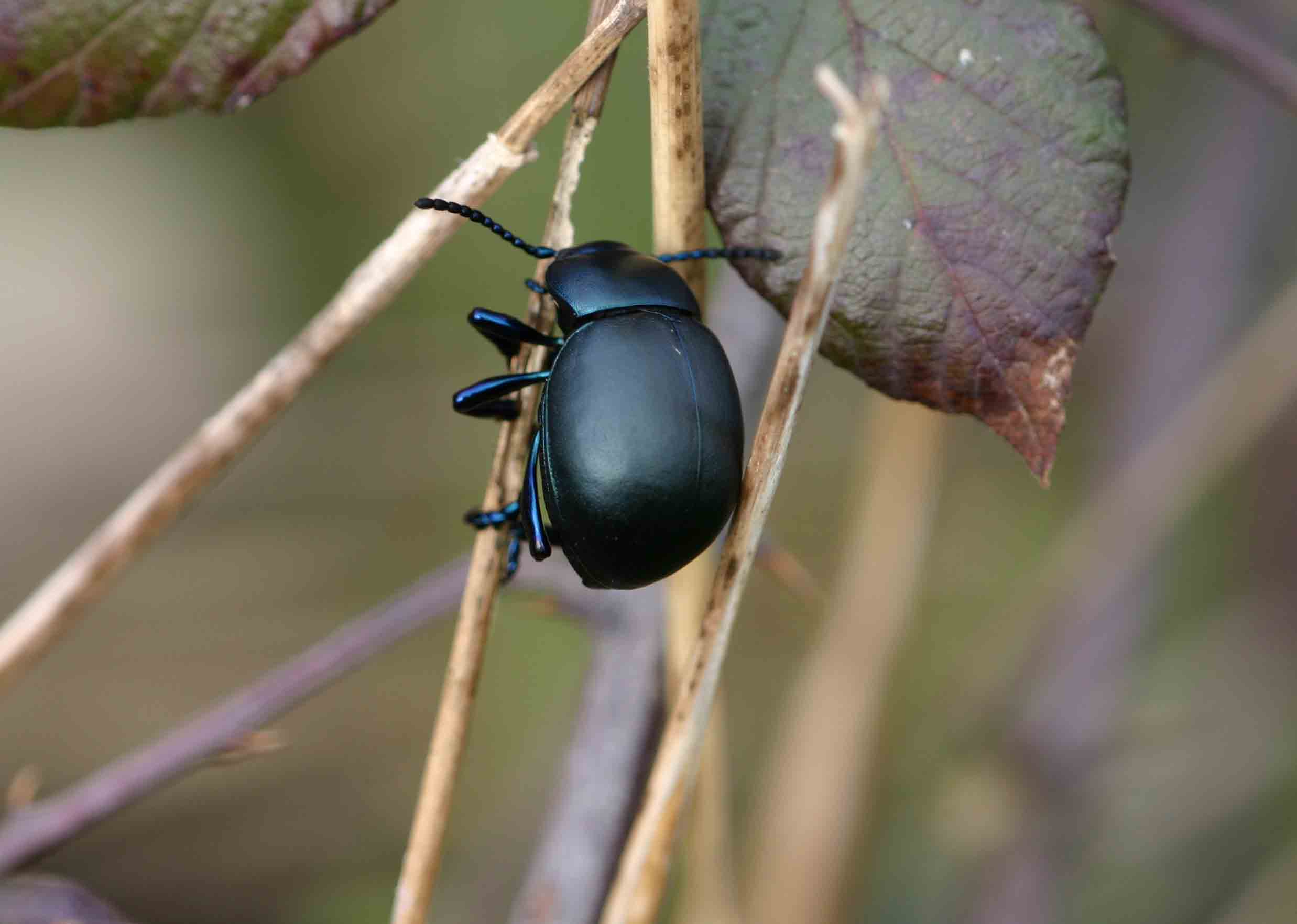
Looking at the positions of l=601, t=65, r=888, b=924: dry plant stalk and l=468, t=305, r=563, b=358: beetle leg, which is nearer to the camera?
l=601, t=65, r=888, b=924: dry plant stalk

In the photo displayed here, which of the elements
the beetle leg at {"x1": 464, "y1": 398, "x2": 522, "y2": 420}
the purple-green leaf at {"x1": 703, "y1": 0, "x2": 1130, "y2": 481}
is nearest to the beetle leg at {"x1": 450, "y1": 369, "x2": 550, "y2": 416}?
the beetle leg at {"x1": 464, "y1": 398, "x2": 522, "y2": 420}

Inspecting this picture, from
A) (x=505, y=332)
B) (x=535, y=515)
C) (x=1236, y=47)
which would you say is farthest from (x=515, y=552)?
(x=1236, y=47)

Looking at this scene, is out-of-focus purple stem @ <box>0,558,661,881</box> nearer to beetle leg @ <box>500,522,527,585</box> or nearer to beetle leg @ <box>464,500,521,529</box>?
beetle leg @ <box>500,522,527,585</box>

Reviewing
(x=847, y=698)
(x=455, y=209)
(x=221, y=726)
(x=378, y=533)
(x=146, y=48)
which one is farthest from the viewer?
(x=378, y=533)

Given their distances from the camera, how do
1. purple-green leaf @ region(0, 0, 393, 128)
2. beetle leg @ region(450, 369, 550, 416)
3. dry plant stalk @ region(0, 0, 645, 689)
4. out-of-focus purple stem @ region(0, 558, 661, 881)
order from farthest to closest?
out-of-focus purple stem @ region(0, 558, 661, 881) → beetle leg @ region(450, 369, 550, 416) → dry plant stalk @ region(0, 0, 645, 689) → purple-green leaf @ region(0, 0, 393, 128)

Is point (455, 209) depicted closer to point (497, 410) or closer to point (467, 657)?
point (497, 410)

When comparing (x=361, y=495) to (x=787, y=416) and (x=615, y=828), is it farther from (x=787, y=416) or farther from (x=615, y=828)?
(x=787, y=416)

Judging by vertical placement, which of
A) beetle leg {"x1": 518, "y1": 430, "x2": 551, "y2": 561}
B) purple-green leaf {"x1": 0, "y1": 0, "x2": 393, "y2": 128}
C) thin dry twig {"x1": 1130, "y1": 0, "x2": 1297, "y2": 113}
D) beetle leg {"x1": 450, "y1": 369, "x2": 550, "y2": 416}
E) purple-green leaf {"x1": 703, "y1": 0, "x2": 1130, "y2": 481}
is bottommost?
beetle leg {"x1": 518, "y1": 430, "x2": 551, "y2": 561}
